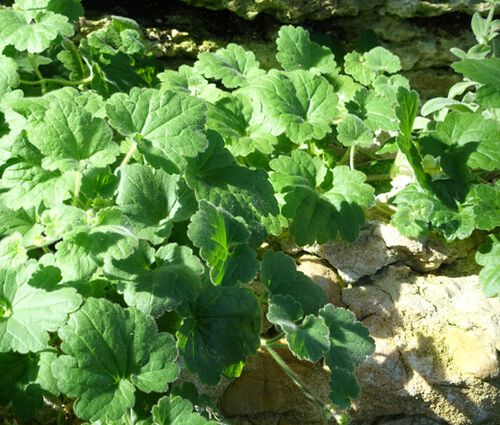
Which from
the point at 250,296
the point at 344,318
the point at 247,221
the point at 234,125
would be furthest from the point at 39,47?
the point at 344,318

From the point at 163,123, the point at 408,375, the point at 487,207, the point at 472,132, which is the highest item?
the point at 163,123

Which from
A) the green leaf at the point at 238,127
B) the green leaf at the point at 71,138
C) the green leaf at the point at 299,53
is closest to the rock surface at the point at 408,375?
the green leaf at the point at 238,127

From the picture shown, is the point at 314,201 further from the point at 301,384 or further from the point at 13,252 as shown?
the point at 13,252

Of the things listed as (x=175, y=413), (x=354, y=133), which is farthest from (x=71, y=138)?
(x=354, y=133)

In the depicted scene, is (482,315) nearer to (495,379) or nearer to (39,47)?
(495,379)

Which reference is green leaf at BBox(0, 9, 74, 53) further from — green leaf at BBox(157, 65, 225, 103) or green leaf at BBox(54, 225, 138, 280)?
green leaf at BBox(54, 225, 138, 280)

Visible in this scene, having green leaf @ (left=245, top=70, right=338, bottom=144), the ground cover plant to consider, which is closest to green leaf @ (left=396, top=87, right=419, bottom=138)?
the ground cover plant
